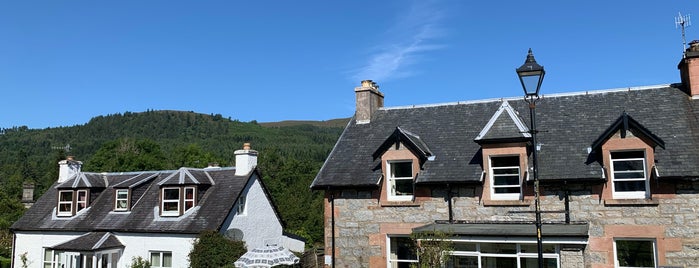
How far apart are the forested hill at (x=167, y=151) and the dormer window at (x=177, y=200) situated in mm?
21042

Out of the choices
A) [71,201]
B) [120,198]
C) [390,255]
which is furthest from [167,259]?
[390,255]

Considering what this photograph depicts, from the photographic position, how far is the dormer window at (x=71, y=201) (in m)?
24.9

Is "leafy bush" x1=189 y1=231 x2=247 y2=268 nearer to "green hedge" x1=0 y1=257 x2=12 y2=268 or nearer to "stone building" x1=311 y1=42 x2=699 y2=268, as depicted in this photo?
"stone building" x1=311 y1=42 x2=699 y2=268

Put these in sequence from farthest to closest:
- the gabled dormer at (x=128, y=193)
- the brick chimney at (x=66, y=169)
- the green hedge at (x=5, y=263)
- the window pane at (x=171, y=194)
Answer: the green hedge at (x=5, y=263) → the brick chimney at (x=66, y=169) → the gabled dormer at (x=128, y=193) → the window pane at (x=171, y=194)

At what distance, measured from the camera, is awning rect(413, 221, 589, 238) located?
1436 cm

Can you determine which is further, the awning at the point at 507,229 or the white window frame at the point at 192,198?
the white window frame at the point at 192,198

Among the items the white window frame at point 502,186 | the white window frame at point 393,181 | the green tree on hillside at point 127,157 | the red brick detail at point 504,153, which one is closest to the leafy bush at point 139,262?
the white window frame at point 393,181

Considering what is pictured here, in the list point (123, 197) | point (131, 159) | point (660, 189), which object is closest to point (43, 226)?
point (123, 197)

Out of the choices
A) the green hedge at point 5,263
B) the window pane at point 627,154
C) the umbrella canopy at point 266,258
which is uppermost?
the window pane at point 627,154

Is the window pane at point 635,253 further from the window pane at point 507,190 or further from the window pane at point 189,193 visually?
the window pane at point 189,193

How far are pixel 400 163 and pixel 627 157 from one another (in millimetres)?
7377

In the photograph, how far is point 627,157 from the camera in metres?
15.4

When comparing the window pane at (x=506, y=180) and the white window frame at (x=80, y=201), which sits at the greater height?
the window pane at (x=506, y=180)

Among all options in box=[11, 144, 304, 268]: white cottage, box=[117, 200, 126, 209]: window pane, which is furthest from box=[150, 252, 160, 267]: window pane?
box=[117, 200, 126, 209]: window pane
